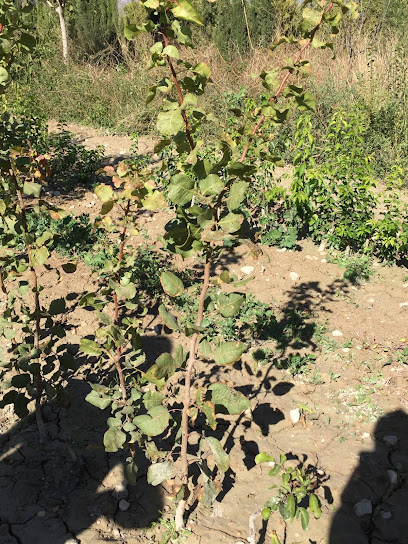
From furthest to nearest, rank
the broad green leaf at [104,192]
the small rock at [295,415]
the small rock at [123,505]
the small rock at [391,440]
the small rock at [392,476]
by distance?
the small rock at [295,415] → the small rock at [391,440] → the small rock at [392,476] → the small rock at [123,505] → the broad green leaf at [104,192]

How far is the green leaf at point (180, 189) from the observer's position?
158 centimetres

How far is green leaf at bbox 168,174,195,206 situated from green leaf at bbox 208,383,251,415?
0.79 meters

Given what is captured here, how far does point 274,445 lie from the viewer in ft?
9.02

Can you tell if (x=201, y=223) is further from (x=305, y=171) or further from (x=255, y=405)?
(x=305, y=171)

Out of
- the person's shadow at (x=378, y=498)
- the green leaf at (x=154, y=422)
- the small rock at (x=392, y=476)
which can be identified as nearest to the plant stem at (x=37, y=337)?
the green leaf at (x=154, y=422)

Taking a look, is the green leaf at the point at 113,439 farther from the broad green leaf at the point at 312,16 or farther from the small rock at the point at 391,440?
the broad green leaf at the point at 312,16

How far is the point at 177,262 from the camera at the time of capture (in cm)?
447

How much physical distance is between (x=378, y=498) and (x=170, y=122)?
2.05m

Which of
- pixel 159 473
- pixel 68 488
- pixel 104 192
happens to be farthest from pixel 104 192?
pixel 68 488

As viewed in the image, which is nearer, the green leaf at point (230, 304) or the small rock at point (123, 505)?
the green leaf at point (230, 304)

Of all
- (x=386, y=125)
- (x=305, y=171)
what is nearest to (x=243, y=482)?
(x=305, y=171)

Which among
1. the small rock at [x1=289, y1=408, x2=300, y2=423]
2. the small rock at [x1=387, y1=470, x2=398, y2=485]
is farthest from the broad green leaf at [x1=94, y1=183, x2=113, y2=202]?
the small rock at [x1=387, y1=470, x2=398, y2=485]

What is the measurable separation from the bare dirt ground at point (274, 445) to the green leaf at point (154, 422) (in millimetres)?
460

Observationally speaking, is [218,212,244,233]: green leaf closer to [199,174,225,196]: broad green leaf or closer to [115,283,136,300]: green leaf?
[199,174,225,196]: broad green leaf
